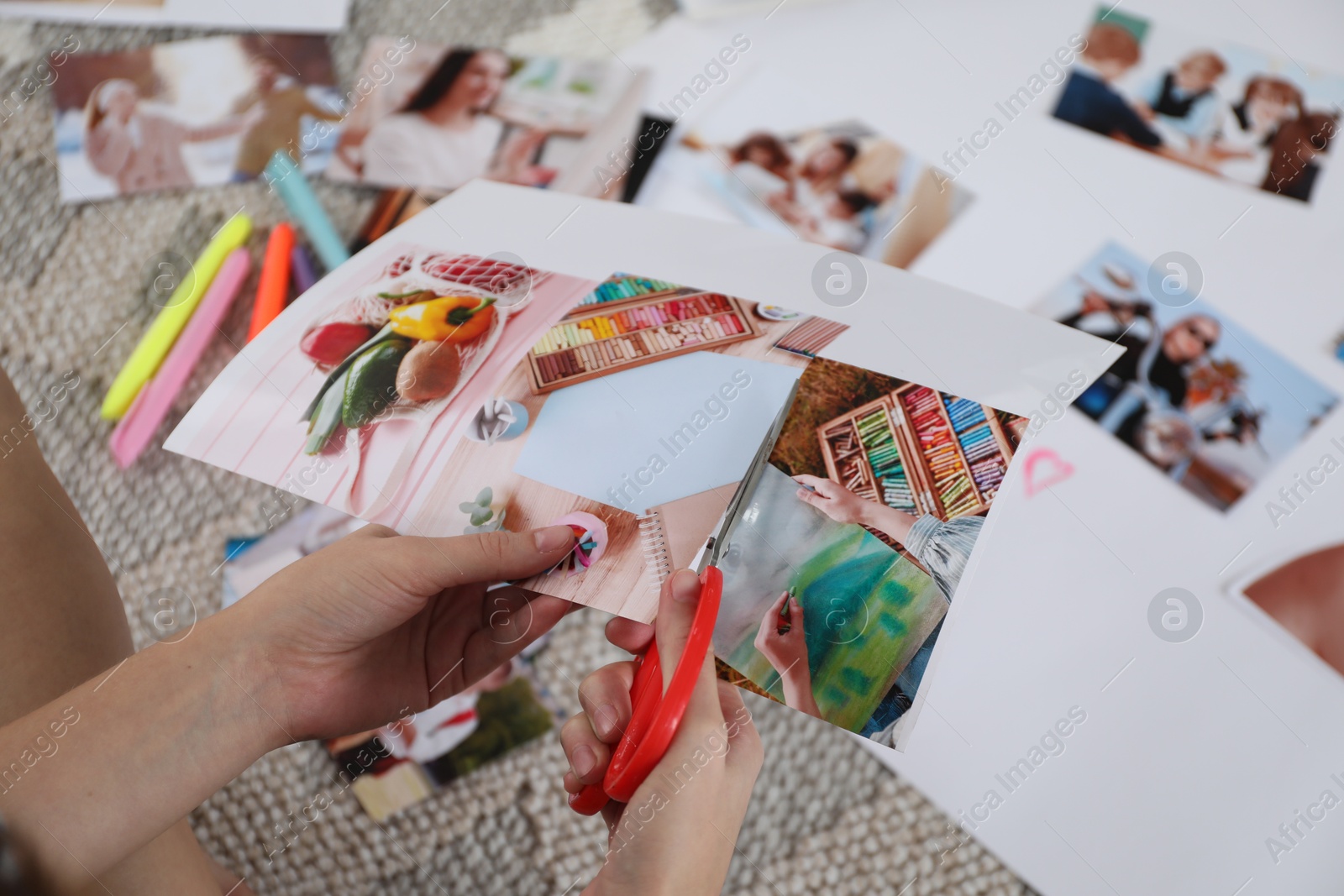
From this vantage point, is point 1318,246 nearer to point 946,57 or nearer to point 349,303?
point 946,57

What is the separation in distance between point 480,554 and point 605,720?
0.10 metres

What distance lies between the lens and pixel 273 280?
61 cm

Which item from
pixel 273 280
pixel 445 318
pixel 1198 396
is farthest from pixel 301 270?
pixel 1198 396

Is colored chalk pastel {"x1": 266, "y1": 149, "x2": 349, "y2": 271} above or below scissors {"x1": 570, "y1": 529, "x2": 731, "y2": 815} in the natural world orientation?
below

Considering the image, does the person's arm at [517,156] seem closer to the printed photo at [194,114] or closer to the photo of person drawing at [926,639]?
the printed photo at [194,114]

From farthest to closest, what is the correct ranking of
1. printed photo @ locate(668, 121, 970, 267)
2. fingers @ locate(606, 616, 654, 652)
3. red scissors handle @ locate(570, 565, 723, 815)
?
printed photo @ locate(668, 121, 970, 267), fingers @ locate(606, 616, 654, 652), red scissors handle @ locate(570, 565, 723, 815)

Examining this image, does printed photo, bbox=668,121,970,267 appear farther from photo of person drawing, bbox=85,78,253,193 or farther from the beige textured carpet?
photo of person drawing, bbox=85,78,253,193

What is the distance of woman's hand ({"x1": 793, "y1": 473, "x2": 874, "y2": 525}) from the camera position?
0.38 m

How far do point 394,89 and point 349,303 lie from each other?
0.97 feet

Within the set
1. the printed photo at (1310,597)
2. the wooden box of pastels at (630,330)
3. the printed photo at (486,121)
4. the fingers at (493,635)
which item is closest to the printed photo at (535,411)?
the wooden box of pastels at (630,330)

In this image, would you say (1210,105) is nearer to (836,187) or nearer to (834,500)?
(836,187)

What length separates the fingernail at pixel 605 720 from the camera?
0.39 metres

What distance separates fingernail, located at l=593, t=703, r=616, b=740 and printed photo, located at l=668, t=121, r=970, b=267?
34 cm

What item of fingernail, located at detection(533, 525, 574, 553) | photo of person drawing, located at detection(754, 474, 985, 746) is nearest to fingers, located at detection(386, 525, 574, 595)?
fingernail, located at detection(533, 525, 574, 553)
